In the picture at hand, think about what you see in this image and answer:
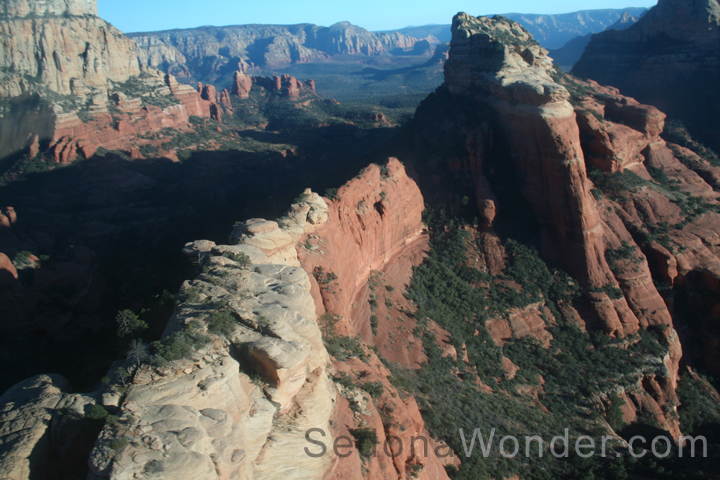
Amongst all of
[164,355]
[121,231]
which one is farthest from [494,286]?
[121,231]

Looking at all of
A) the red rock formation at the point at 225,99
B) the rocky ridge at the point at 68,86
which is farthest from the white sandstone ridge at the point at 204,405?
the red rock formation at the point at 225,99

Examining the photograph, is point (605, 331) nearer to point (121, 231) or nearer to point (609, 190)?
point (609, 190)

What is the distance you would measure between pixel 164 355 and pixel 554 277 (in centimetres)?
3550

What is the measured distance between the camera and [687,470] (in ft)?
95.6

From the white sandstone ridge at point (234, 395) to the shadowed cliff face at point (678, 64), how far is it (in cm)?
7860

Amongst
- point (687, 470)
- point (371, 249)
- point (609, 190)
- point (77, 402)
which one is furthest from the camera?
point (609, 190)

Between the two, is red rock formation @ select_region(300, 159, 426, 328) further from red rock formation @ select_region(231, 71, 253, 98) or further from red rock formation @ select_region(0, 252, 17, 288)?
red rock formation @ select_region(231, 71, 253, 98)

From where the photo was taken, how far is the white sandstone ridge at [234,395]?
12164 millimetres

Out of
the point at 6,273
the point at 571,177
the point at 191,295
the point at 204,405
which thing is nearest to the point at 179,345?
the point at 204,405

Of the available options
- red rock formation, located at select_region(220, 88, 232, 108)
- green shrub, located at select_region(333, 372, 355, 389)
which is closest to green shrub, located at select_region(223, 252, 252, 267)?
green shrub, located at select_region(333, 372, 355, 389)

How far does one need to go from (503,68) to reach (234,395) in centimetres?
4491

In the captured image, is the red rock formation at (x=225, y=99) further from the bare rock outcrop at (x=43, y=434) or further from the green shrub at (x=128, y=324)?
the bare rock outcrop at (x=43, y=434)

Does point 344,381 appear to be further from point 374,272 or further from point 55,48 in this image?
point 55,48

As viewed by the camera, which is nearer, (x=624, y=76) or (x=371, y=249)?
(x=371, y=249)
